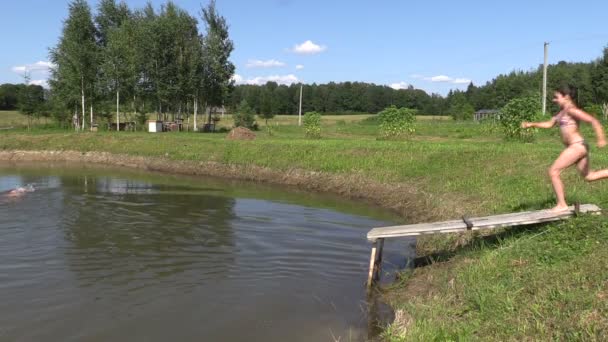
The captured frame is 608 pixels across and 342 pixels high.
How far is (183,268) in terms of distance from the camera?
9922 mm

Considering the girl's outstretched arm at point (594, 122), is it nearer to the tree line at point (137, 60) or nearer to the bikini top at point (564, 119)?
the bikini top at point (564, 119)

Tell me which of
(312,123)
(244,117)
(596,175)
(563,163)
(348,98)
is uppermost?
(348,98)

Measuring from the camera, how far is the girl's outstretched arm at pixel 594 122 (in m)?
7.30

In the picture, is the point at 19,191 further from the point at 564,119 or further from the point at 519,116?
the point at 519,116

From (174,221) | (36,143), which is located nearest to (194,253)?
(174,221)

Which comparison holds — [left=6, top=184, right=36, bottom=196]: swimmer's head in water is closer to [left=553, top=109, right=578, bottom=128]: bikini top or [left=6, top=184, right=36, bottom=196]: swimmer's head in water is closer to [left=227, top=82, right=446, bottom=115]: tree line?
[left=553, top=109, right=578, bottom=128]: bikini top

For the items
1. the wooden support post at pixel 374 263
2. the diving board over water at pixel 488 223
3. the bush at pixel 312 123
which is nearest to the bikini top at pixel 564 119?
the diving board over water at pixel 488 223

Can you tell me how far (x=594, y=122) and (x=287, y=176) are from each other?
16558 millimetres

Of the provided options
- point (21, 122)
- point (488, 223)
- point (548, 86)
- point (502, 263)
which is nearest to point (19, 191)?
point (488, 223)

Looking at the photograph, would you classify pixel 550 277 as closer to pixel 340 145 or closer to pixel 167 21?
pixel 340 145

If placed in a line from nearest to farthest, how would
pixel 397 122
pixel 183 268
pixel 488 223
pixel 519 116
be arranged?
pixel 488 223 → pixel 183 268 → pixel 519 116 → pixel 397 122

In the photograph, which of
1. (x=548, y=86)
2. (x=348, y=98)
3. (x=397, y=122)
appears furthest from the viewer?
(x=348, y=98)

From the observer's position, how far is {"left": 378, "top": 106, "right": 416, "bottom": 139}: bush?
32344 mm

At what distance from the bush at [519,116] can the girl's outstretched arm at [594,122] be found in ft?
60.6
